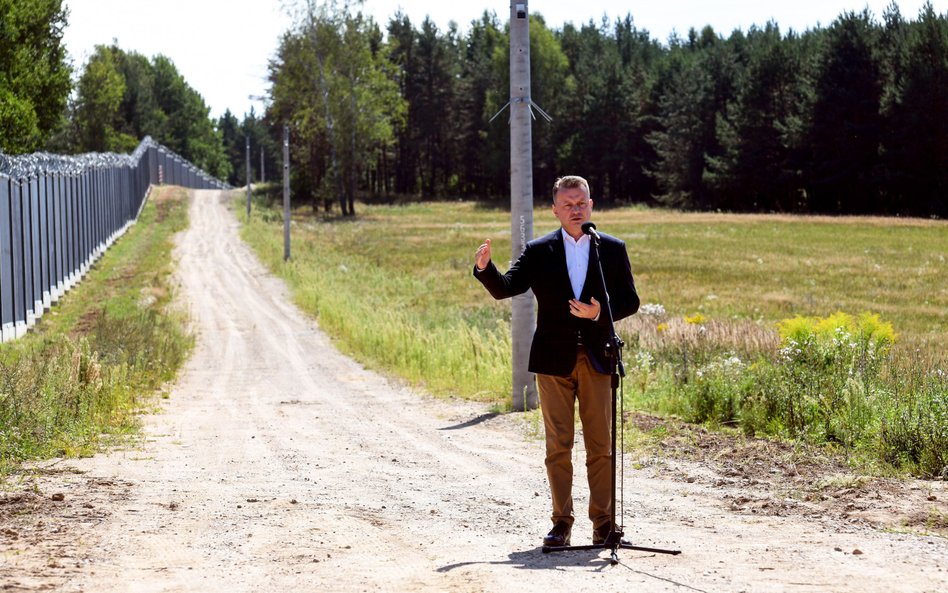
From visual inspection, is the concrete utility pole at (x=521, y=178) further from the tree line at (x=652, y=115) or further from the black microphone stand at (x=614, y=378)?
the tree line at (x=652, y=115)

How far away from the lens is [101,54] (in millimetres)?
102438

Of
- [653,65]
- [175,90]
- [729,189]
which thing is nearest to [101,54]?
[175,90]

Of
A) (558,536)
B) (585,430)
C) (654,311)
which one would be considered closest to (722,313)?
(654,311)

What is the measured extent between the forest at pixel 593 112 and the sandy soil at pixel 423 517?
32.4 metres

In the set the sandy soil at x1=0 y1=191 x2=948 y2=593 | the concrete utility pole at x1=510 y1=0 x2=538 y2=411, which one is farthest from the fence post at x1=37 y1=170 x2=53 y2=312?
the concrete utility pole at x1=510 y1=0 x2=538 y2=411

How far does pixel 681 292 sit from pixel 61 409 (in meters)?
22.5

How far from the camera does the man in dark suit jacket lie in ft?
20.2

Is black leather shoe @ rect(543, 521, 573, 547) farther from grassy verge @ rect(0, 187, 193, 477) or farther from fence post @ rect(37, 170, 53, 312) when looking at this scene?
fence post @ rect(37, 170, 53, 312)

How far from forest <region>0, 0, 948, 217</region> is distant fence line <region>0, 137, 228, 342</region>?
3.72m

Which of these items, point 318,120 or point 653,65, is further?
point 653,65

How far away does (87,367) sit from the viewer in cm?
1271

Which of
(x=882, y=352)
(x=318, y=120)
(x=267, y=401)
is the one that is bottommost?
(x=267, y=401)

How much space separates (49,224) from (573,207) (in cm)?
→ 2492

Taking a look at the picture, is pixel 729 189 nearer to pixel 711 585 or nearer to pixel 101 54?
pixel 101 54
